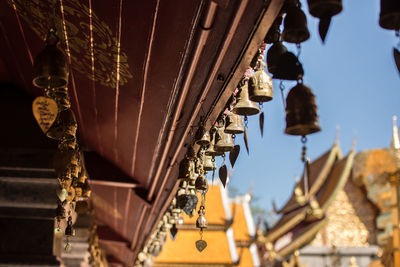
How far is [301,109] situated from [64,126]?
1.68 metres

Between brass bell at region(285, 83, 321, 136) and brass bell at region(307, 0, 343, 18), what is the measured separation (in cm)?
27

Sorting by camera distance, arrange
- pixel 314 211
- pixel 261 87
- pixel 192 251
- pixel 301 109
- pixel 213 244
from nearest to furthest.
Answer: pixel 301 109
pixel 261 87
pixel 192 251
pixel 213 244
pixel 314 211

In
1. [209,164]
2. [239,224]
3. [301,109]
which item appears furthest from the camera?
[239,224]

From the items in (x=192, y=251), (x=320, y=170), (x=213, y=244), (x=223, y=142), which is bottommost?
(x=192, y=251)

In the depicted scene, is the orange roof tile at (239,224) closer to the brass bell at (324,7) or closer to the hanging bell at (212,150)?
the hanging bell at (212,150)

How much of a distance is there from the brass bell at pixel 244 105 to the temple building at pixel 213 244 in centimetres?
1105

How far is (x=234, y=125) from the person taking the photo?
3020 millimetres

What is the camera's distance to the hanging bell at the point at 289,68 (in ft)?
6.12

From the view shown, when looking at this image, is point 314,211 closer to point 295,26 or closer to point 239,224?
point 239,224

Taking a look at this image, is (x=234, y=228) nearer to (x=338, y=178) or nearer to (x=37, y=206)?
(x=338, y=178)

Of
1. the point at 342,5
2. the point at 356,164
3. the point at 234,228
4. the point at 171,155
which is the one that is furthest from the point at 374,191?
the point at 342,5

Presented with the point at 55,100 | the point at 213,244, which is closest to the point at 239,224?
the point at 213,244

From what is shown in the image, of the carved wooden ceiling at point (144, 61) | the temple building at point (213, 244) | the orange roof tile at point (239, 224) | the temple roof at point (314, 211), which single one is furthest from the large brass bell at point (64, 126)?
the temple roof at point (314, 211)

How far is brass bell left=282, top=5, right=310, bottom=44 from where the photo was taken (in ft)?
6.12
